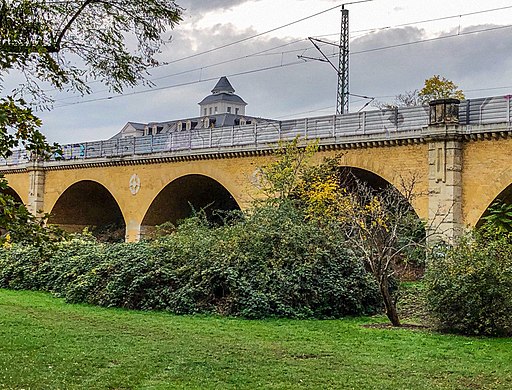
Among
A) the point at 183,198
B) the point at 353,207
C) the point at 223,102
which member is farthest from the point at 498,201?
the point at 223,102

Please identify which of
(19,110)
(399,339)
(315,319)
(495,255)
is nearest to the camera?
(19,110)

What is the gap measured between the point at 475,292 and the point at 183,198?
21.3 metres

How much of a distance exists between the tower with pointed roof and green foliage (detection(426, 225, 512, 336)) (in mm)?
79557

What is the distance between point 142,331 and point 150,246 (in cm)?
547

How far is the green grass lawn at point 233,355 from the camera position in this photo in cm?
877

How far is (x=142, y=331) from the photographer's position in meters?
12.7

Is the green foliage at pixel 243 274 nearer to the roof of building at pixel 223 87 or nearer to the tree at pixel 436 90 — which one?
the tree at pixel 436 90

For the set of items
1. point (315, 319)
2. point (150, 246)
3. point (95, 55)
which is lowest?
point (315, 319)

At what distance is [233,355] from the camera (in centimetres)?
1044

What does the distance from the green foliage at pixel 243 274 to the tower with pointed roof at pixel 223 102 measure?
245ft

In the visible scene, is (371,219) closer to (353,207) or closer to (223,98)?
(353,207)

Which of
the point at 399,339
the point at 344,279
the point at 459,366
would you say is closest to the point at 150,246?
the point at 344,279

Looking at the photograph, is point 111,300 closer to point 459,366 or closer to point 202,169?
point 459,366

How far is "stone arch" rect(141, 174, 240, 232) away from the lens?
3100 centimetres
